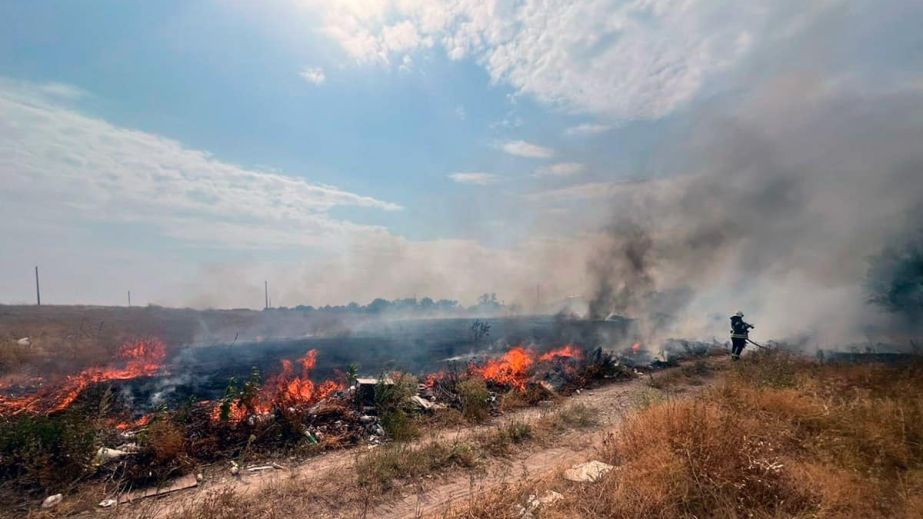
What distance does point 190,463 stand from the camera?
7.82 meters

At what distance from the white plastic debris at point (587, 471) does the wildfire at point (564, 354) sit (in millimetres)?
12707

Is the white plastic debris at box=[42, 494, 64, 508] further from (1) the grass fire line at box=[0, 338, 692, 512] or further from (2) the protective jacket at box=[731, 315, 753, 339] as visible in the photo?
(2) the protective jacket at box=[731, 315, 753, 339]

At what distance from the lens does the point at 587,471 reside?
21.9 ft

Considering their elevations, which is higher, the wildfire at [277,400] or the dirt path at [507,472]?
the wildfire at [277,400]

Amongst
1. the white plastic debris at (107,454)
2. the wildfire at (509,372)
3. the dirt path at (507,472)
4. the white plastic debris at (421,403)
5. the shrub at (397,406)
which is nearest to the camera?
the dirt path at (507,472)

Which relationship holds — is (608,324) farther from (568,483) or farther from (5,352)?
(5,352)

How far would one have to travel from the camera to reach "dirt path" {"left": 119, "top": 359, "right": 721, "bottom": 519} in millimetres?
6184

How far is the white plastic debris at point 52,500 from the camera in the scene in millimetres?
6258

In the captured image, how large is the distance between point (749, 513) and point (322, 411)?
9445mm

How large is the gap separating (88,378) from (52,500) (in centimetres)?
1275

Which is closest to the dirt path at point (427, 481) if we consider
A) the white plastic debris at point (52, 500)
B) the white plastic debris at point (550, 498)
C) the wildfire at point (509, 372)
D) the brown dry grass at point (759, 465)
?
the brown dry grass at point (759, 465)

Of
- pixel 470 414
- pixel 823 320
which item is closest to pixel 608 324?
pixel 823 320

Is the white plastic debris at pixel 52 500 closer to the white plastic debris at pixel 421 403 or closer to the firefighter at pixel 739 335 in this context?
the white plastic debris at pixel 421 403

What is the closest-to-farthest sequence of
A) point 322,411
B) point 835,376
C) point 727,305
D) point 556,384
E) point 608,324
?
point 322,411
point 835,376
point 556,384
point 608,324
point 727,305
